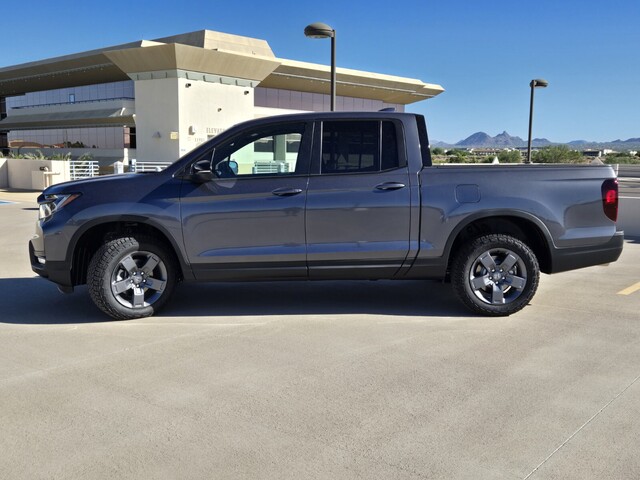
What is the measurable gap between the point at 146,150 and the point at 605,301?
3241 cm

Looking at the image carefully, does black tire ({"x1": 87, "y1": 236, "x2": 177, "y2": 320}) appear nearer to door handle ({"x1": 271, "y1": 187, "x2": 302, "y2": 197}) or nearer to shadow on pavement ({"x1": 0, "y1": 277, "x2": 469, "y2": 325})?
shadow on pavement ({"x1": 0, "y1": 277, "x2": 469, "y2": 325})

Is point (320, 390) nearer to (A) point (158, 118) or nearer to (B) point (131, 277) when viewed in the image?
(B) point (131, 277)

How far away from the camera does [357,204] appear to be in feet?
19.8

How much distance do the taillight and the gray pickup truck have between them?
0.04ft

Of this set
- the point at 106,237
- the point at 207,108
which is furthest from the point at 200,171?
the point at 207,108

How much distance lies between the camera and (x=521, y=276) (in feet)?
20.7

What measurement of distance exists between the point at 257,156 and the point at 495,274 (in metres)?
2.59

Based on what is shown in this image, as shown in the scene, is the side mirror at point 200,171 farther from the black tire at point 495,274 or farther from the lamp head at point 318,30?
the lamp head at point 318,30

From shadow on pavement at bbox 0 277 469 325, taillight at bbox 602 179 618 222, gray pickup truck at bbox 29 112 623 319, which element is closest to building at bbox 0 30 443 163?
shadow on pavement at bbox 0 277 469 325

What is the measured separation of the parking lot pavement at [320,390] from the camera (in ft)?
11.2

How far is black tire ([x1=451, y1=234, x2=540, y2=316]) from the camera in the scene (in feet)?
20.4

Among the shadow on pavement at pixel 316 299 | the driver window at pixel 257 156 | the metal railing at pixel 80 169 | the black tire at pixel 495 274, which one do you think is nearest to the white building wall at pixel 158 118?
the metal railing at pixel 80 169

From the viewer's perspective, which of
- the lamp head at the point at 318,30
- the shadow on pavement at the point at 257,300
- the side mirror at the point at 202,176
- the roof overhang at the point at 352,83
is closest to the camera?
the side mirror at the point at 202,176

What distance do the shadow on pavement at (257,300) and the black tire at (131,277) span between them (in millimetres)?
264
